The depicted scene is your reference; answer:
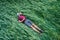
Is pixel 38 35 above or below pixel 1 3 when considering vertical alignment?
below

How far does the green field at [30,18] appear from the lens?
379 centimetres

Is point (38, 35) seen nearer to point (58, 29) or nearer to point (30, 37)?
point (30, 37)

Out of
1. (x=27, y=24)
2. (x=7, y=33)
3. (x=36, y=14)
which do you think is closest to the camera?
(x=7, y=33)

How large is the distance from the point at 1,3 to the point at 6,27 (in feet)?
1.85

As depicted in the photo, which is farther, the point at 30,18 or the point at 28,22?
the point at 30,18

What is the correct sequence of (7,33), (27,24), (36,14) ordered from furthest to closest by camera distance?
(36,14), (27,24), (7,33)

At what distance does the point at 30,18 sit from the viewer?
4.14 metres

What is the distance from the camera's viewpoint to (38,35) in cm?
393

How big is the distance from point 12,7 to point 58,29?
89 cm

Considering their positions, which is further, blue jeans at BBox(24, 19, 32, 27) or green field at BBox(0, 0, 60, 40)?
blue jeans at BBox(24, 19, 32, 27)

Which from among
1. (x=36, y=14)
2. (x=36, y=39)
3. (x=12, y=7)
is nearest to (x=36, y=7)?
(x=36, y=14)

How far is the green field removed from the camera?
379cm

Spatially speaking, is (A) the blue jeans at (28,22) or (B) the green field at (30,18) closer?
(B) the green field at (30,18)

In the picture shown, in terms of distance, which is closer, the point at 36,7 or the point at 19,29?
the point at 19,29
